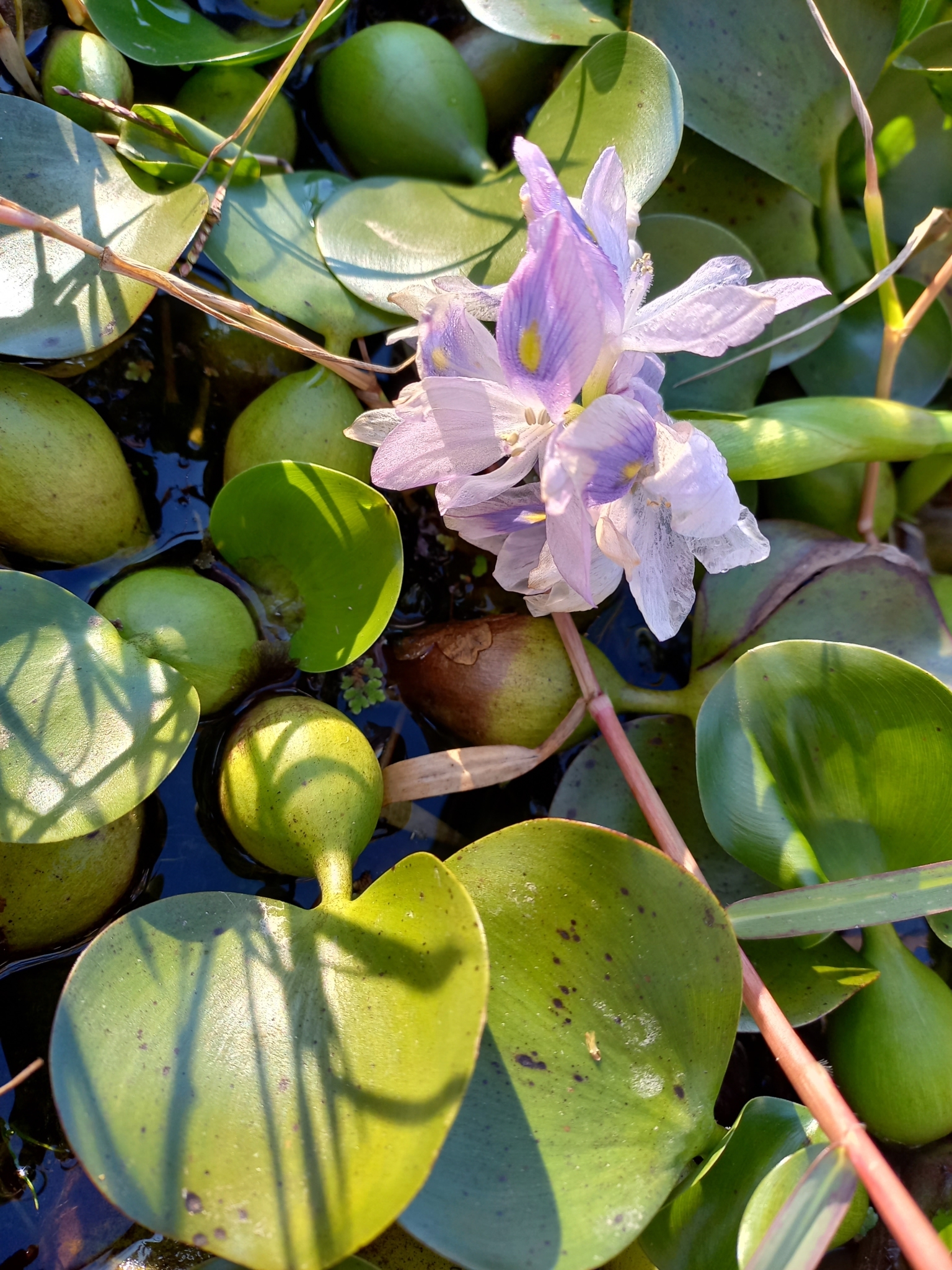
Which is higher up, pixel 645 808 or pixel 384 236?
pixel 384 236

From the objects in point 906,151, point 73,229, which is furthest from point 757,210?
point 73,229

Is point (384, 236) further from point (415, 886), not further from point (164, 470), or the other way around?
point (415, 886)

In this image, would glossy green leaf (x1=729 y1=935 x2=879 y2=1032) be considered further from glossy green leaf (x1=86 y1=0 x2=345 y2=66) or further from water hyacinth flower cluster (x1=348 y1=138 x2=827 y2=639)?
glossy green leaf (x1=86 y1=0 x2=345 y2=66)

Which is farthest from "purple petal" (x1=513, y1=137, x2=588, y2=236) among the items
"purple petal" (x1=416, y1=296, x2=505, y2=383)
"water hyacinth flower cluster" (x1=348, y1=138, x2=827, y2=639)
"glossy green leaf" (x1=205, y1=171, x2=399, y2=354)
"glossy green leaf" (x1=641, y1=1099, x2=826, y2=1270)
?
Answer: "glossy green leaf" (x1=641, y1=1099, x2=826, y2=1270)

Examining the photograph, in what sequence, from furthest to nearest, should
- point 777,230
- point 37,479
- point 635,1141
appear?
point 777,230, point 37,479, point 635,1141

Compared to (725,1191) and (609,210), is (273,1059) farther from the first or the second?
(609,210)

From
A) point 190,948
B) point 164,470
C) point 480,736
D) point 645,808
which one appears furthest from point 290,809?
point 164,470

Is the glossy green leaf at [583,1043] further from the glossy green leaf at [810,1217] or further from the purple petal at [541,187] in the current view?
the purple petal at [541,187]
